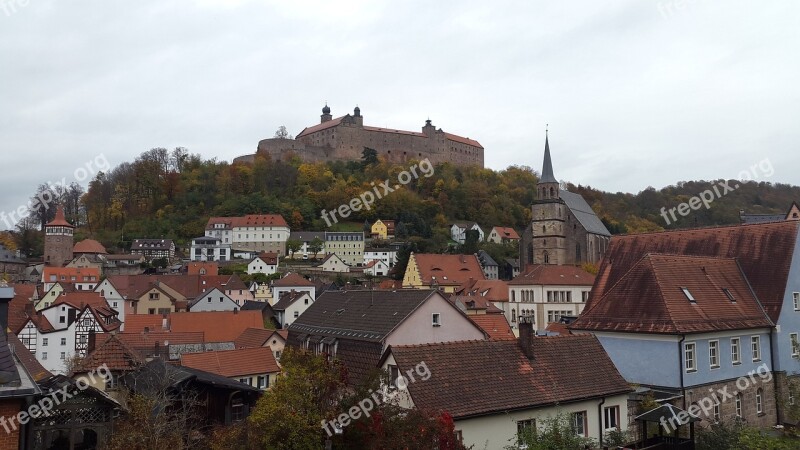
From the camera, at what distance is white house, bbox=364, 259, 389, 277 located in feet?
299

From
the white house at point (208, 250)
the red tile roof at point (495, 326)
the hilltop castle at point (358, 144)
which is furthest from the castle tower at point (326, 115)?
the red tile roof at point (495, 326)

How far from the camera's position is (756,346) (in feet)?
74.5

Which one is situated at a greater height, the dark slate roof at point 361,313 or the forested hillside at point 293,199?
the forested hillside at point 293,199

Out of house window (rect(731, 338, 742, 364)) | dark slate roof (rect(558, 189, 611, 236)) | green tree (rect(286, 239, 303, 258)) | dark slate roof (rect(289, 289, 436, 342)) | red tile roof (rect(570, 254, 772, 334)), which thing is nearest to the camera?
red tile roof (rect(570, 254, 772, 334))

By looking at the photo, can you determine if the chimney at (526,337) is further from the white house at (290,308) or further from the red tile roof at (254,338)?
the white house at (290,308)

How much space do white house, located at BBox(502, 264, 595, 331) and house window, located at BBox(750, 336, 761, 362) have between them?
29.9 meters

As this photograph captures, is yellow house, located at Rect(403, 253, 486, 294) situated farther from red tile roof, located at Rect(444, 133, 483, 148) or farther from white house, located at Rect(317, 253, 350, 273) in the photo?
red tile roof, located at Rect(444, 133, 483, 148)

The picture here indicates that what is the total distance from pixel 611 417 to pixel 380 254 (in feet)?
273

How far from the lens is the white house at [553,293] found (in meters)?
53.2

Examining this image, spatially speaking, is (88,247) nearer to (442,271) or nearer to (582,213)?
(442,271)

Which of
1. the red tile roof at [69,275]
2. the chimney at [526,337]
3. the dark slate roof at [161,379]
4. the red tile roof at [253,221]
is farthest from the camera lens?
the red tile roof at [253,221]

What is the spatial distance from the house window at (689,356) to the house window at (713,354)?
971mm

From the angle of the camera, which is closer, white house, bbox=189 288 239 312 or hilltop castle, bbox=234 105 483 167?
white house, bbox=189 288 239 312

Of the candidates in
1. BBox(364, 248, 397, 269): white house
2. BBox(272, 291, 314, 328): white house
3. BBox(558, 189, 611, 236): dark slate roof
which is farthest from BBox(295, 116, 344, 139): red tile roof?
BBox(272, 291, 314, 328): white house
